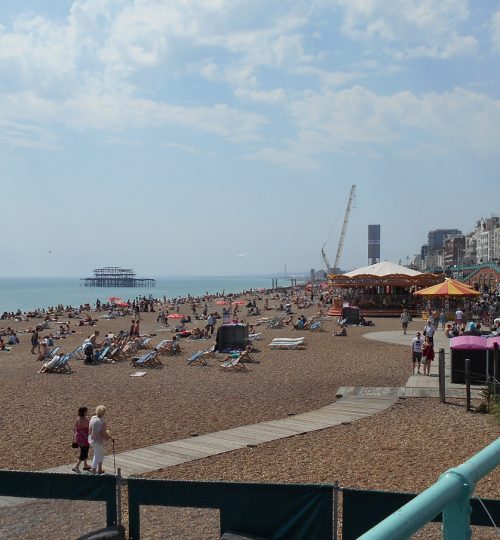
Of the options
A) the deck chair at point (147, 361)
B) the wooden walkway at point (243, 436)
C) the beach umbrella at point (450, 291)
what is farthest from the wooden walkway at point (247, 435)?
the beach umbrella at point (450, 291)

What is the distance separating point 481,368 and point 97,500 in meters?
11.3

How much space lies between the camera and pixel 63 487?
5465 mm

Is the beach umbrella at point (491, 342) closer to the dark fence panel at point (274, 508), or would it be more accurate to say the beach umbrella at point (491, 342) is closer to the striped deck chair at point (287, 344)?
the dark fence panel at point (274, 508)

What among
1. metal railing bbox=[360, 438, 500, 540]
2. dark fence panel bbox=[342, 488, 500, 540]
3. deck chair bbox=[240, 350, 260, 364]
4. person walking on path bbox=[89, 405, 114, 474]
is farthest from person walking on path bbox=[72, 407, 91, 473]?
deck chair bbox=[240, 350, 260, 364]

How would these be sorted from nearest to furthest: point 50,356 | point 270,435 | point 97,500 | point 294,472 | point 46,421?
1. point 97,500
2. point 294,472
3. point 270,435
4. point 46,421
5. point 50,356

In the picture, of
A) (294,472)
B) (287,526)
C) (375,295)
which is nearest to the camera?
(287,526)

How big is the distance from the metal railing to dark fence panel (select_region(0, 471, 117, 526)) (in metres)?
4.39

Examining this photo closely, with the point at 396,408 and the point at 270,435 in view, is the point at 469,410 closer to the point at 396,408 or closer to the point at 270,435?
the point at 396,408

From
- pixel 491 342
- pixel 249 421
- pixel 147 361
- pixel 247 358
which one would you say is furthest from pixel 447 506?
pixel 247 358

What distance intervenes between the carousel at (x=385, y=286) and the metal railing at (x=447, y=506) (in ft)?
130

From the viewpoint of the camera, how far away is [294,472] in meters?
8.80

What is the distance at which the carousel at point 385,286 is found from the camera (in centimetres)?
4116

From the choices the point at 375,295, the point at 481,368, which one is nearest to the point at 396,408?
the point at 481,368

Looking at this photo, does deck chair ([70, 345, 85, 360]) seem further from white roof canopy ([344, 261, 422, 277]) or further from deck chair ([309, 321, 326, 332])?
white roof canopy ([344, 261, 422, 277])
